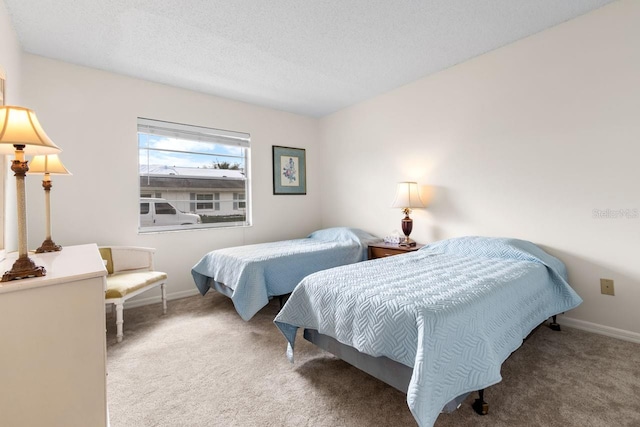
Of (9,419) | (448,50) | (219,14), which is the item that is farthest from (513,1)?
(9,419)

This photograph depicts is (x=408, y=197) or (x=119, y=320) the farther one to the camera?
(x=408, y=197)

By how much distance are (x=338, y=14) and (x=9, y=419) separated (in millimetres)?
2724

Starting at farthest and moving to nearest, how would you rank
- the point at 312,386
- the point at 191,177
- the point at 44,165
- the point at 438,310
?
the point at 191,177
the point at 44,165
the point at 312,386
the point at 438,310

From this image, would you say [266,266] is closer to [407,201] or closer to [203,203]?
[203,203]

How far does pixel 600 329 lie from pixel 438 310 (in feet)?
6.47

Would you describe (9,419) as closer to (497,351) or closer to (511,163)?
(497,351)

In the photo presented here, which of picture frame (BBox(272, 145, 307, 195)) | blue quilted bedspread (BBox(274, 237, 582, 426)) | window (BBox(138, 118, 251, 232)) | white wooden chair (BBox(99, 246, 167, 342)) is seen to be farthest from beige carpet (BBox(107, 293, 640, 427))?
picture frame (BBox(272, 145, 307, 195))

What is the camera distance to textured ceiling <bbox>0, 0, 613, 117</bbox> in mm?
2107

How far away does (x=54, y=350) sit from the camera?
42.9 inches

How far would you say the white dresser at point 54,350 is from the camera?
1.02 meters

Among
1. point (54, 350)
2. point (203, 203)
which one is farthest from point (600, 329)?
point (203, 203)

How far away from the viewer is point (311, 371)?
6.23ft

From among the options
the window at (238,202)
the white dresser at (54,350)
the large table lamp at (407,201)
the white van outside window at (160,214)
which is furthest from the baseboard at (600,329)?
the white van outside window at (160,214)

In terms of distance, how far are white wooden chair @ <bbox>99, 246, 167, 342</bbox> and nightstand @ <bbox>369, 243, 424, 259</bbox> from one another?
222cm
